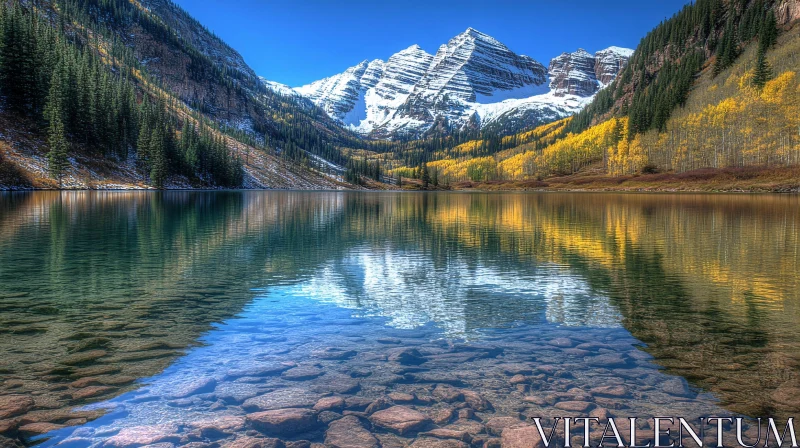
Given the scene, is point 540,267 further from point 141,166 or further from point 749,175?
point 141,166

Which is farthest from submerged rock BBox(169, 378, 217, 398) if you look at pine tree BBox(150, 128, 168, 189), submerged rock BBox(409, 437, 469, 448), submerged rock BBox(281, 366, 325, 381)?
pine tree BBox(150, 128, 168, 189)

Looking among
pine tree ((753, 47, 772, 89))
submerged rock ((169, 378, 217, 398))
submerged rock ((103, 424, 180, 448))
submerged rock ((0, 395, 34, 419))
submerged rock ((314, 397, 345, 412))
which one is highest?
pine tree ((753, 47, 772, 89))

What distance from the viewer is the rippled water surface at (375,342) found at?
25.1ft

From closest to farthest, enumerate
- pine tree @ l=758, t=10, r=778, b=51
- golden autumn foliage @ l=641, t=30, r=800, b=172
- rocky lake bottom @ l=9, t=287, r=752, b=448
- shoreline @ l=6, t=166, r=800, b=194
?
rocky lake bottom @ l=9, t=287, r=752, b=448
shoreline @ l=6, t=166, r=800, b=194
golden autumn foliage @ l=641, t=30, r=800, b=172
pine tree @ l=758, t=10, r=778, b=51

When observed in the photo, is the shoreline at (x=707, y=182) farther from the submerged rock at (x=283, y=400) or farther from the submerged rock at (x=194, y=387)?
the submerged rock at (x=283, y=400)

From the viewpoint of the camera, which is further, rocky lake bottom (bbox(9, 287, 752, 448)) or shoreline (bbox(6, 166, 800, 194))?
shoreline (bbox(6, 166, 800, 194))

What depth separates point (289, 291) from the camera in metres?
17.1

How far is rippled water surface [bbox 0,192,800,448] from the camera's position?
764 cm

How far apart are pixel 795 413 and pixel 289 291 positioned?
14.4m

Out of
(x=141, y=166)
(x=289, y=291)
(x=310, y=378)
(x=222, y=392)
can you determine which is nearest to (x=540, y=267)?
(x=289, y=291)

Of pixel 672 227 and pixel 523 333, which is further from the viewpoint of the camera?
pixel 672 227

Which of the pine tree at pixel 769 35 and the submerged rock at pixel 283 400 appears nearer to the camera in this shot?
the submerged rock at pixel 283 400

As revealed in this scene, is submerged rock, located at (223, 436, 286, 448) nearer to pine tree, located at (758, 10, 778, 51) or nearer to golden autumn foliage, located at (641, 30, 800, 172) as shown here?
golden autumn foliage, located at (641, 30, 800, 172)

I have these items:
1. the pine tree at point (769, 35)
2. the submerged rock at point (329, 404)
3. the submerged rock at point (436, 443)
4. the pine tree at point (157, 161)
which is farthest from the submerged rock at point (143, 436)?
the pine tree at point (769, 35)
